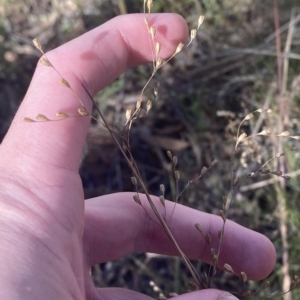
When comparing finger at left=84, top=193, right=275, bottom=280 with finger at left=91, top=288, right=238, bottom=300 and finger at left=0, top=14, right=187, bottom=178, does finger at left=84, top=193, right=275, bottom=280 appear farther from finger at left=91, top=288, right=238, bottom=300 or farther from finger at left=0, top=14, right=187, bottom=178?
finger at left=0, top=14, right=187, bottom=178

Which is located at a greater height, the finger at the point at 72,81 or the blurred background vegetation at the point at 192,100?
the finger at the point at 72,81

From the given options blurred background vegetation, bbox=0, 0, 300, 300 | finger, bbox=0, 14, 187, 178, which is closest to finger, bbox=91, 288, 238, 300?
finger, bbox=0, 14, 187, 178

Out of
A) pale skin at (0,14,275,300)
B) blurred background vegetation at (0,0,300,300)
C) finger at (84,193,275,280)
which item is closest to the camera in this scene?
pale skin at (0,14,275,300)

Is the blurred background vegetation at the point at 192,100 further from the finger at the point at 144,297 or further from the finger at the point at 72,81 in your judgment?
the finger at the point at 72,81

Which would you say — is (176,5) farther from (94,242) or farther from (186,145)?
(94,242)

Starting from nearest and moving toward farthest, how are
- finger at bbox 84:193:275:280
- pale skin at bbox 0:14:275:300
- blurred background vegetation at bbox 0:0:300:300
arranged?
pale skin at bbox 0:14:275:300
finger at bbox 84:193:275:280
blurred background vegetation at bbox 0:0:300:300

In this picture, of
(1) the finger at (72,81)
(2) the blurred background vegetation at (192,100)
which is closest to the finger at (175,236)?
(1) the finger at (72,81)
